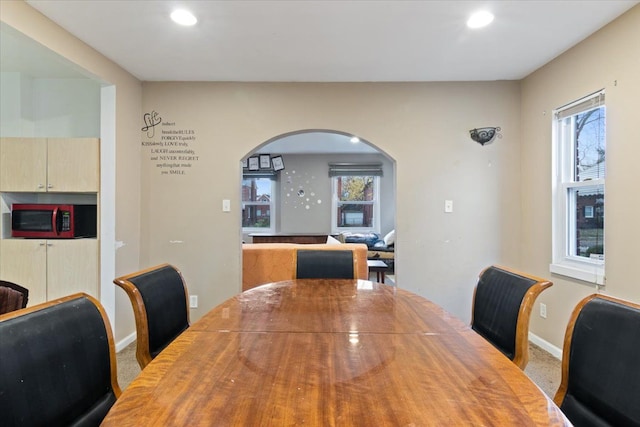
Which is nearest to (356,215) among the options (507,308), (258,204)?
(258,204)

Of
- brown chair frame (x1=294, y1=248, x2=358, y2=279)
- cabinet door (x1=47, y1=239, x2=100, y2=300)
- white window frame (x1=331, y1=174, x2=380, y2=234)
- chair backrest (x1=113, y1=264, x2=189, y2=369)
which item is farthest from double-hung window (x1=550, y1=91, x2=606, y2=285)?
white window frame (x1=331, y1=174, x2=380, y2=234)

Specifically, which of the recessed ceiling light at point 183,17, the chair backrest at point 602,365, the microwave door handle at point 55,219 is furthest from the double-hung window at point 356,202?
the chair backrest at point 602,365

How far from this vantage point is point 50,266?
289 cm

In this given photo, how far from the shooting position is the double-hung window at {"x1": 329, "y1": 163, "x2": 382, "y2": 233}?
23.8 ft

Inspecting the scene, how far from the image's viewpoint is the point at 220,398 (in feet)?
2.69

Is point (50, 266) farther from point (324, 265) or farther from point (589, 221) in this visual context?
point (589, 221)

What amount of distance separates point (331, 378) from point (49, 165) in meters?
3.10

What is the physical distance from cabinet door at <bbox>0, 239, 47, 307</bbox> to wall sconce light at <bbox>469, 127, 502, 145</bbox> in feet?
12.7

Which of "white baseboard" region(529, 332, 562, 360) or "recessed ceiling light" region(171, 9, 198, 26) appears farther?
A: "white baseboard" region(529, 332, 562, 360)

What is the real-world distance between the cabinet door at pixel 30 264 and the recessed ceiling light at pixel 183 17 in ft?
6.89

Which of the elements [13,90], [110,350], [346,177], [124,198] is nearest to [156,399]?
[110,350]

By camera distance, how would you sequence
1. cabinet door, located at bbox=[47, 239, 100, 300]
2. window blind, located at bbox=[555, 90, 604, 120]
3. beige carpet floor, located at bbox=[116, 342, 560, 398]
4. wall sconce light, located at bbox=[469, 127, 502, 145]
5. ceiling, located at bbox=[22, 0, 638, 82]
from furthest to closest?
wall sconce light, located at bbox=[469, 127, 502, 145] → cabinet door, located at bbox=[47, 239, 100, 300] → window blind, located at bbox=[555, 90, 604, 120] → beige carpet floor, located at bbox=[116, 342, 560, 398] → ceiling, located at bbox=[22, 0, 638, 82]

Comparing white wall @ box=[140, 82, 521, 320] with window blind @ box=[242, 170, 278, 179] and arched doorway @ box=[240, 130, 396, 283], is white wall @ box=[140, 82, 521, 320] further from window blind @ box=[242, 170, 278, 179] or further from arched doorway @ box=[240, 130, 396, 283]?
window blind @ box=[242, 170, 278, 179]

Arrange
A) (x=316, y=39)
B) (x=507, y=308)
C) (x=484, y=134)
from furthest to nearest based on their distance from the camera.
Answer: (x=484, y=134) < (x=316, y=39) < (x=507, y=308)
